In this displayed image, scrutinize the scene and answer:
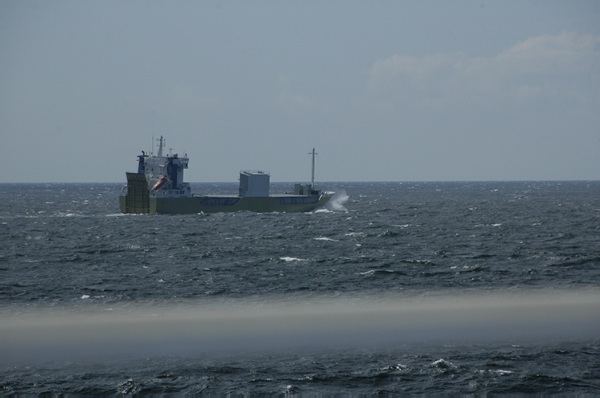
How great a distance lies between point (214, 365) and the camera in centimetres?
1506

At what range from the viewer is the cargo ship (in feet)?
242

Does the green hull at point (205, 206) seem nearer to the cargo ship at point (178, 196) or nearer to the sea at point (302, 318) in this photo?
the cargo ship at point (178, 196)

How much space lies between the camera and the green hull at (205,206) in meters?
73.0

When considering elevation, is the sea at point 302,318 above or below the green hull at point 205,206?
below

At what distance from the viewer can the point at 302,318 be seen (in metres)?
20.6

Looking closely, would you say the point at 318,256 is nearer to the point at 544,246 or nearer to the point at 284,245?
the point at 284,245

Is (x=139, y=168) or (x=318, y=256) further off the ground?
(x=139, y=168)

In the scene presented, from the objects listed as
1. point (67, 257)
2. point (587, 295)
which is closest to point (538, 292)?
point (587, 295)

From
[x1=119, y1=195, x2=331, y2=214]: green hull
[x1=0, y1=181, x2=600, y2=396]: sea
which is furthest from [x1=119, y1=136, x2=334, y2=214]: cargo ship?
[x1=0, y1=181, x2=600, y2=396]: sea

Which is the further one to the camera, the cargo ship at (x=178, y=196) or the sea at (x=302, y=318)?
the cargo ship at (x=178, y=196)

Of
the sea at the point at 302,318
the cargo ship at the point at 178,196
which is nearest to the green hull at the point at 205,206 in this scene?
the cargo ship at the point at 178,196

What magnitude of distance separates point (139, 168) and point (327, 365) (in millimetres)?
67436

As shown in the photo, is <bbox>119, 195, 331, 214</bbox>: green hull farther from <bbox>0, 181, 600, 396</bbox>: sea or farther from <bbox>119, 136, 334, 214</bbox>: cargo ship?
<bbox>0, 181, 600, 396</bbox>: sea

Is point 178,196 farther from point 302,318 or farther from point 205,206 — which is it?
point 302,318
